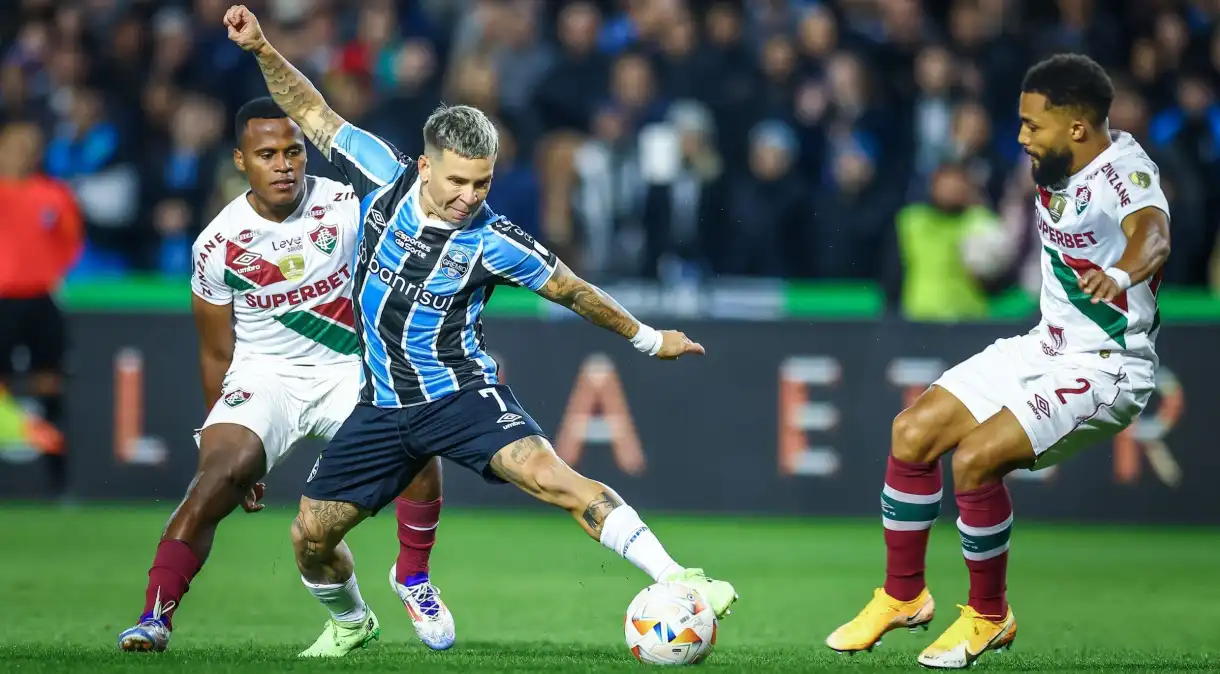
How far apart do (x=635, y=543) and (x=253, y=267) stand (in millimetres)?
2298

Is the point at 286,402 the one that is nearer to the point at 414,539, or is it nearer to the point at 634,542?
the point at 414,539

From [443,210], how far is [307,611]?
2936 millimetres

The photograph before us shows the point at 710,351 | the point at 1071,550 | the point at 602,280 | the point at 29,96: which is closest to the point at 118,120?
the point at 29,96

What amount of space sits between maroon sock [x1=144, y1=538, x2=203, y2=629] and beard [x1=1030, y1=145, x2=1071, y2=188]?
376cm

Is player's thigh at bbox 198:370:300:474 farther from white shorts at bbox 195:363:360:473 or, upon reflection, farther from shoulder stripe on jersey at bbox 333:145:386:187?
shoulder stripe on jersey at bbox 333:145:386:187

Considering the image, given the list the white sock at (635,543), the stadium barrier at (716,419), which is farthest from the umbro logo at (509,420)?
the stadium barrier at (716,419)

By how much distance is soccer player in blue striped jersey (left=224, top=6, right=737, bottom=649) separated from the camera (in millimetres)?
6570

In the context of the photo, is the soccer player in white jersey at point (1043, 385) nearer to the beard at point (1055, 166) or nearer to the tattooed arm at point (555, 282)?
the beard at point (1055, 166)

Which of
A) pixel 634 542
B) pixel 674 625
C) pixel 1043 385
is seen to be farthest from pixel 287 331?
pixel 1043 385

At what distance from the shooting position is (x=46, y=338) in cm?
1298

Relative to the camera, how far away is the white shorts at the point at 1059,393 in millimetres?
6664

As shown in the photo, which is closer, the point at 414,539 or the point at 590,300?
the point at 590,300

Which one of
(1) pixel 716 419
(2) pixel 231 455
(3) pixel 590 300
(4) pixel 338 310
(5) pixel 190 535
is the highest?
(3) pixel 590 300

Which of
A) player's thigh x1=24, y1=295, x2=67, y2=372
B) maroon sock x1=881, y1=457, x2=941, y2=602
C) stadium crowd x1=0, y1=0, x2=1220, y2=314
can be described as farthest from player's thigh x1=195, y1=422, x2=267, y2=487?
player's thigh x1=24, y1=295, x2=67, y2=372
